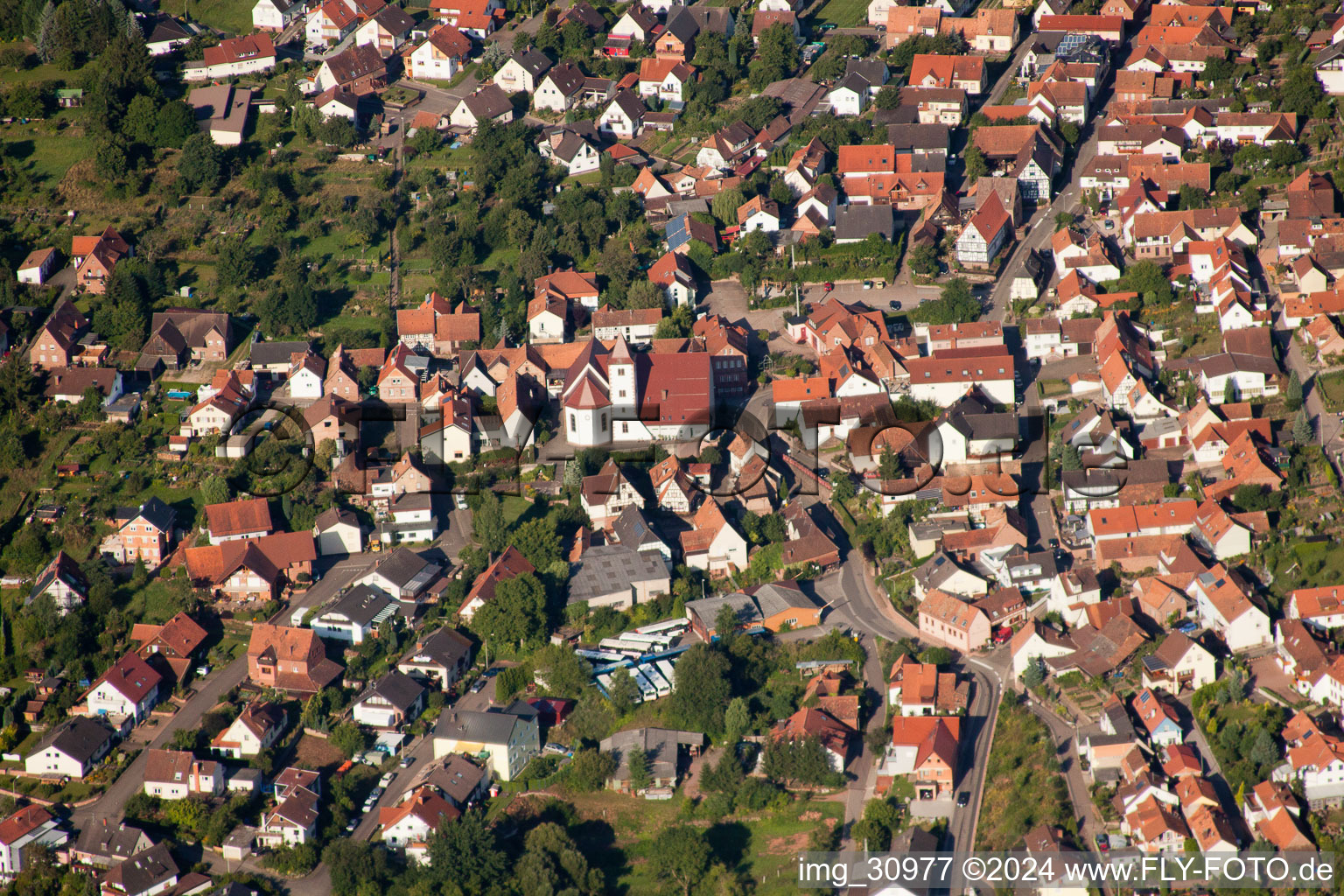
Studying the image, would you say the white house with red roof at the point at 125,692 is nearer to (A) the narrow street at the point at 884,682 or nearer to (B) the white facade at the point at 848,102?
(A) the narrow street at the point at 884,682

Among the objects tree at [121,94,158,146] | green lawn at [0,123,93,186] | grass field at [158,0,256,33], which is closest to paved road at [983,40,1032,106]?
tree at [121,94,158,146]

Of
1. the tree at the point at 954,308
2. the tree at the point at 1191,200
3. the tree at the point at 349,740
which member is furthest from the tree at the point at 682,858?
the tree at the point at 1191,200

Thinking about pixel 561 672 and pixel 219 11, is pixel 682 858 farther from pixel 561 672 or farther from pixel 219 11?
pixel 219 11

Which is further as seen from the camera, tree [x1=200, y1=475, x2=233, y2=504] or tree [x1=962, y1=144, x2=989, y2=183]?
tree [x1=962, y1=144, x2=989, y2=183]

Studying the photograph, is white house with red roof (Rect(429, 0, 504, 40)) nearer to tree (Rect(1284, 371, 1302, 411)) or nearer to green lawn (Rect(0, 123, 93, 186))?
green lawn (Rect(0, 123, 93, 186))

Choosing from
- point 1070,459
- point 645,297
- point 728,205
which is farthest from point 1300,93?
point 645,297
